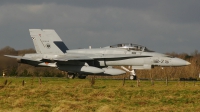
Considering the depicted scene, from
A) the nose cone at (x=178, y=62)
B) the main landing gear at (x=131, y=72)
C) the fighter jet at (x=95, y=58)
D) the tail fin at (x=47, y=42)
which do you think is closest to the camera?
the nose cone at (x=178, y=62)

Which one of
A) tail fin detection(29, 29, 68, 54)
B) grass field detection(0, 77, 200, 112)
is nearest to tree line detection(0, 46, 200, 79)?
tail fin detection(29, 29, 68, 54)

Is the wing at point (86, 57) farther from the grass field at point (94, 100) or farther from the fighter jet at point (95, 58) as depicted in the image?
the grass field at point (94, 100)

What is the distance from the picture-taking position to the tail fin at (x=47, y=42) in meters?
42.0

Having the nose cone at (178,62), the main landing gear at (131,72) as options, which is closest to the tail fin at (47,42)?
the main landing gear at (131,72)

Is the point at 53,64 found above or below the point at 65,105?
above

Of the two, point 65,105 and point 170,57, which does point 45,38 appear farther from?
point 65,105

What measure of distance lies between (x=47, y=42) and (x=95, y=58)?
19.5 feet

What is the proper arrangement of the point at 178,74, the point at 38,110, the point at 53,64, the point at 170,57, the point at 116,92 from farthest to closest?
the point at 178,74
the point at 53,64
the point at 170,57
the point at 116,92
the point at 38,110

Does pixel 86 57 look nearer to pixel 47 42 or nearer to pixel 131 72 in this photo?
pixel 131 72

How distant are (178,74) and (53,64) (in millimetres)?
13966

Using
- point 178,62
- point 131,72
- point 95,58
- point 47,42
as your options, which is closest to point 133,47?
point 131,72

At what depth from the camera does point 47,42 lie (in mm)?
42406

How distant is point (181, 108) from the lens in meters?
16.8

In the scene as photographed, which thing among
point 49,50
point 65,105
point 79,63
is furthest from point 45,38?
point 65,105
